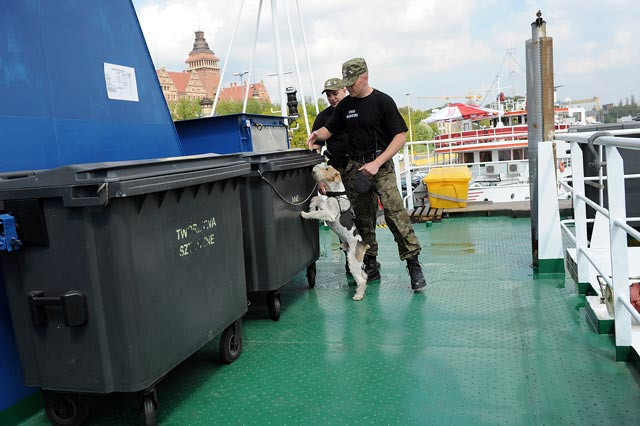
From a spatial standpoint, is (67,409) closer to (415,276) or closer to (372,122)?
(415,276)

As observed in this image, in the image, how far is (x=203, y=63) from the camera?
419 feet

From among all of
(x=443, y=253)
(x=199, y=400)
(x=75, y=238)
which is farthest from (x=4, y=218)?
(x=443, y=253)

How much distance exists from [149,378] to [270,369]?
3.07ft

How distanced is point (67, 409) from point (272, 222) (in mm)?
1709

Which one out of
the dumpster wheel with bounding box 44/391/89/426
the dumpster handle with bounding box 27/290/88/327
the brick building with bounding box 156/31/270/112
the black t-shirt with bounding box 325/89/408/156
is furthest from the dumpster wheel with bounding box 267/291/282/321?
the brick building with bounding box 156/31/270/112

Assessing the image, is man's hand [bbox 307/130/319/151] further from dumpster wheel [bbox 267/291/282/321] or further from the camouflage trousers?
dumpster wheel [bbox 267/291/282/321]

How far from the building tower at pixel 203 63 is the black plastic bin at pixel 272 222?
11852 centimetres

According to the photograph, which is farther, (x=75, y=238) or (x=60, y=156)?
(x=60, y=156)

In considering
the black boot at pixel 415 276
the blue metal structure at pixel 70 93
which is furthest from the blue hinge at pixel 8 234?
the black boot at pixel 415 276

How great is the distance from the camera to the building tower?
122m

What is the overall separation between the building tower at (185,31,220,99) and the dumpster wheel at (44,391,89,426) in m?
120

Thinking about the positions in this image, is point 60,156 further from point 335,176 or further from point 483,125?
point 483,125

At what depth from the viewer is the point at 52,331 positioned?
2346 millimetres

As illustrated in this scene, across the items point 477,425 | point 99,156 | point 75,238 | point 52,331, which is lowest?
point 477,425
